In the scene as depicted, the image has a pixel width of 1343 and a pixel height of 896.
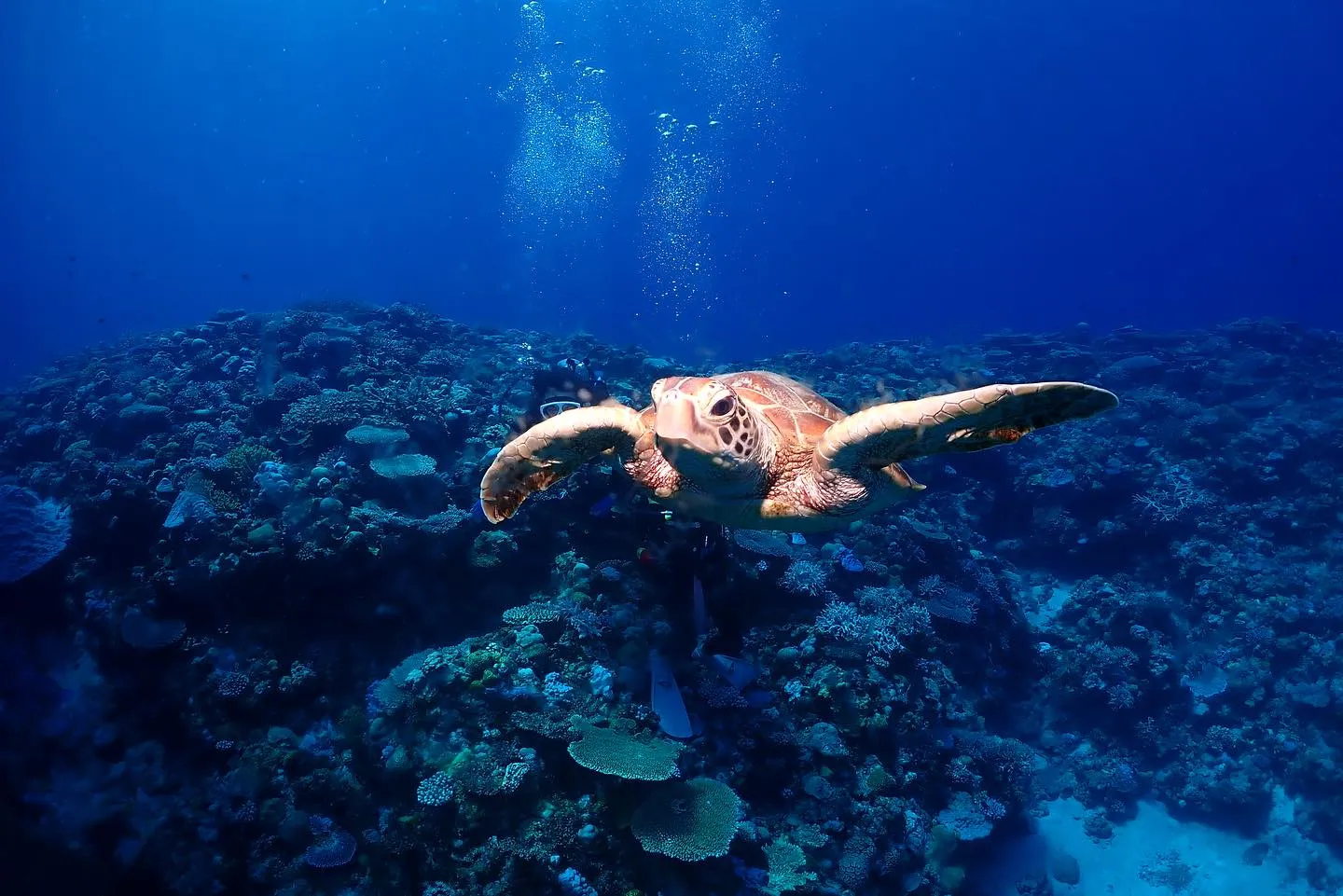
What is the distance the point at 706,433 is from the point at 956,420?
3.94 ft

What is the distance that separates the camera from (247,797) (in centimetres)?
462

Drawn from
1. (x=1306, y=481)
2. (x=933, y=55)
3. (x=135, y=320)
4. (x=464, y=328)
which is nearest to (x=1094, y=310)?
(x=933, y=55)

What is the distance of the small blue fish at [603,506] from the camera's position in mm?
6023

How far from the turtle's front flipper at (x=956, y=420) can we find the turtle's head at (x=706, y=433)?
500mm

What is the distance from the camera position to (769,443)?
3.37 meters

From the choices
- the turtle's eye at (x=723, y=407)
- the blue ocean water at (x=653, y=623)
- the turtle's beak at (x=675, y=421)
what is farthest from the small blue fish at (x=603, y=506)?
the turtle's beak at (x=675, y=421)

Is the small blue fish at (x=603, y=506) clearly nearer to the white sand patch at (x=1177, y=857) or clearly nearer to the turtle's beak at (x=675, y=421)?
the turtle's beak at (x=675, y=421)

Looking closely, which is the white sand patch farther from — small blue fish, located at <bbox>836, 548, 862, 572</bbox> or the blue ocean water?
small blue fish, located at <bbox>836, 548, 862, 572</bbox>

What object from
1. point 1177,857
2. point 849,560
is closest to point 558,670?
point 849,560

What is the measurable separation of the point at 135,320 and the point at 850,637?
10657 centimetres

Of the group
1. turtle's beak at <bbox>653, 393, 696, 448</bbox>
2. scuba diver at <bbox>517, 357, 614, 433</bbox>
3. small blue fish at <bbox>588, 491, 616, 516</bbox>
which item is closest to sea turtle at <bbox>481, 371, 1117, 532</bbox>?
turtle's beak at <bbox>653, 393, 696, 448</bbox>

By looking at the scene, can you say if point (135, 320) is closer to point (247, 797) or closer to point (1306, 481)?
point (247, 797)

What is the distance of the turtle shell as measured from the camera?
12.0 feet

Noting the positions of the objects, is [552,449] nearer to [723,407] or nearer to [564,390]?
→ [723,407]
